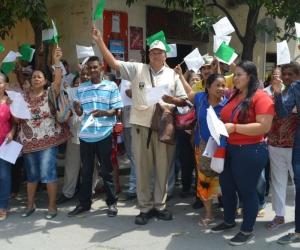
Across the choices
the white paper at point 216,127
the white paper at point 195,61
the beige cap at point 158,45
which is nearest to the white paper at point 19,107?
the beige cap at point 158,45

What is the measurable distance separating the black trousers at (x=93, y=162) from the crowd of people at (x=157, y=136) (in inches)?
0.5

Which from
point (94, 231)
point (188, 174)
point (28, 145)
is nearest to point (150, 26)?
point (188, 174)

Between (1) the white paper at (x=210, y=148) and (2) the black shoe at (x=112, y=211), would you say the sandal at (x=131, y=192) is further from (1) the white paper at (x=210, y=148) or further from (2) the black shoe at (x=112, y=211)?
(1) the white paper at (x=210, y=148)

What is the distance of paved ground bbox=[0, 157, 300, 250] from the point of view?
4012 millimetres

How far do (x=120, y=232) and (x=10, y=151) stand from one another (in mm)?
1619

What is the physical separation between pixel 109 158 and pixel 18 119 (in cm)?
120

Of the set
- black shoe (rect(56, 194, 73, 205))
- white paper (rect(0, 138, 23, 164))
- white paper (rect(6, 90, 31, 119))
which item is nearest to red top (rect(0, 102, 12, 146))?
white paper (rect(0, 138, 23, 164))

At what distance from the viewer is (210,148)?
159 inches

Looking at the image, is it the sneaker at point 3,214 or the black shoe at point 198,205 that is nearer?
the sneaker at point 3,214

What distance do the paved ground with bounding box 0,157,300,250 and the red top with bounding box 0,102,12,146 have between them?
40.2 inches

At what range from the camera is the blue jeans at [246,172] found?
374 centimetres

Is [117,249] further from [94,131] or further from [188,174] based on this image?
[188,174]

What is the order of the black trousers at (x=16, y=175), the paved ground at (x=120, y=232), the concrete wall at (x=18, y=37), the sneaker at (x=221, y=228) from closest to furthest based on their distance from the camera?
the paved ground at (x=120, y=232) → the sneaker at (x=221, y=228) → the black trousers at (x=16, y=175) → the concrete wall at (x=18, y=37)

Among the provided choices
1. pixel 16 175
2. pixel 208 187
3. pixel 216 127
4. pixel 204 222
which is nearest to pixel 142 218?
pixel 204 222
